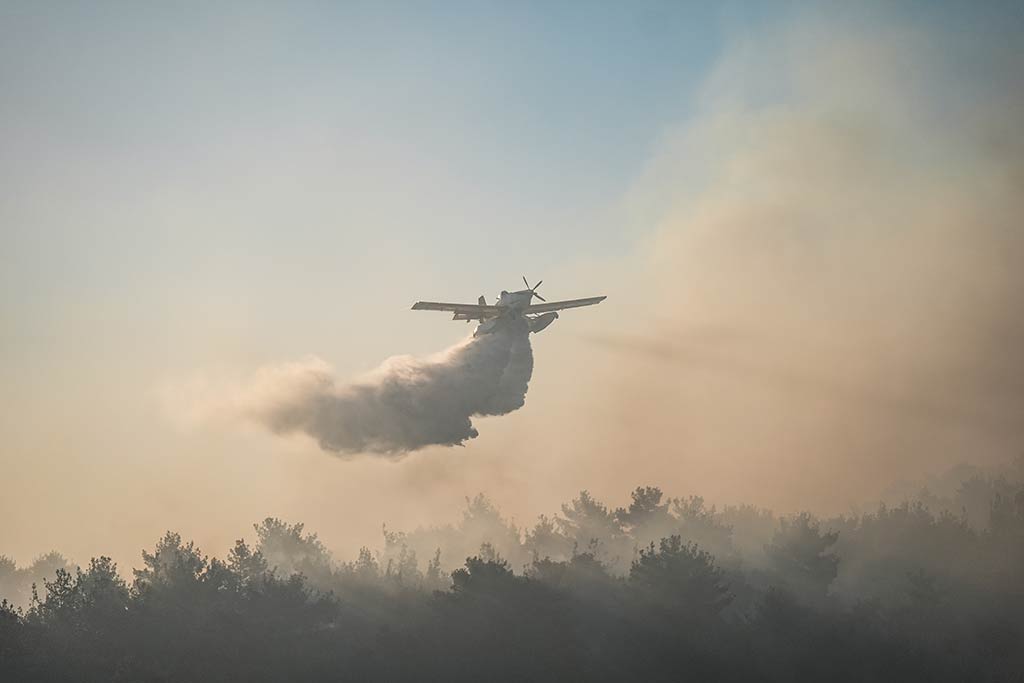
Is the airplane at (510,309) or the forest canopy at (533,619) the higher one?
the airplane at (510,309)

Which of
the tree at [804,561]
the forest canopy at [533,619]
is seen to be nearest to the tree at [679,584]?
the forest canopy at [533,619]

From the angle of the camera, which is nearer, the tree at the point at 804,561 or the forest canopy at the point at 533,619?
the forest canopy at the point at 533,619

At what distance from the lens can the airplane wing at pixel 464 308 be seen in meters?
70.2

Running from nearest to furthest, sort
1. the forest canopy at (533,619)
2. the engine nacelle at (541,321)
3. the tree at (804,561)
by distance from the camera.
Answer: the forest canopy at (533,619)
the engine nacelle at (541,321)
the tree at (804,561)

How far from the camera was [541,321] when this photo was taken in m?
72.4

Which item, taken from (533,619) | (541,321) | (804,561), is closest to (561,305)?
(541,321)

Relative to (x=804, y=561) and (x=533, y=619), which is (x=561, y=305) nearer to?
(x=533, y=619)

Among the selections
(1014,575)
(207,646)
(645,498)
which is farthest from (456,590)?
(1014,575)

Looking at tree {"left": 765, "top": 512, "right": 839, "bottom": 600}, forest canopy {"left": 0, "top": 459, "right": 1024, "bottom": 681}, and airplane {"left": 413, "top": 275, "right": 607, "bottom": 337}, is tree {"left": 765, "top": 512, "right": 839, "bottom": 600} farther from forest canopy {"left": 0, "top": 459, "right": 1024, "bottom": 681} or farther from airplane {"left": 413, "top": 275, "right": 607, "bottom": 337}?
airplane {"left": 413, "top": 275, "right": 607, "bottom": 337}

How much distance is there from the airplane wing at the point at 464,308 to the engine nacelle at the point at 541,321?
9.06 feet

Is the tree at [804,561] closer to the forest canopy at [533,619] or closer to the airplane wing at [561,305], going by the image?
the forest canopy at [533,619]

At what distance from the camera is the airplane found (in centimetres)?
7075

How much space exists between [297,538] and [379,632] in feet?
97.6

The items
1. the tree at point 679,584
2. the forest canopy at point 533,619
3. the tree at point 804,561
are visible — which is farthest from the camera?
the tree at point 804,561
